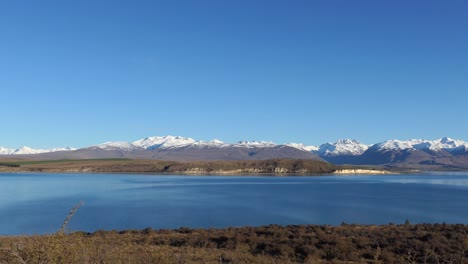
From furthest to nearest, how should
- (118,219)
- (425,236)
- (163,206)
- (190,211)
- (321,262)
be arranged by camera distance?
(163,206), (190,211), (118,219), (425,236), (321,262)

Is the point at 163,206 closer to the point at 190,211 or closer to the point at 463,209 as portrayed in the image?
the point at 190,211

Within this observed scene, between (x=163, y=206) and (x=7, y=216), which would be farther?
(x=163, y=206)

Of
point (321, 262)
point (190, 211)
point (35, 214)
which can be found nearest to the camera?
point (321, 262)

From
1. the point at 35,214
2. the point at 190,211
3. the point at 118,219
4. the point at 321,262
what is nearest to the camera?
the point at 321,262

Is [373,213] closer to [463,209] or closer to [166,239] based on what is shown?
[463,209]

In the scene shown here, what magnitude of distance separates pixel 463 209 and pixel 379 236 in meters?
43.0

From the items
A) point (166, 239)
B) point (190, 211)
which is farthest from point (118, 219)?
point (166, 239)

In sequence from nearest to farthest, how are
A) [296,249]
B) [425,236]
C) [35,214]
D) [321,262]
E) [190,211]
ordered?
[321,262] < [296,249] < [425,236] < [35,214] < [190,211]

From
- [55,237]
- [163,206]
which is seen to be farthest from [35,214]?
[55,237]

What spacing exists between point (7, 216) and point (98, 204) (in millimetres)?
15982

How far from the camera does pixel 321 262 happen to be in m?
21.6

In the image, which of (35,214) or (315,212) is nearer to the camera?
(35,214)

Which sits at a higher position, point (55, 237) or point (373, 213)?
point (55, 237)

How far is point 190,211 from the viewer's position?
5894 centimetres
